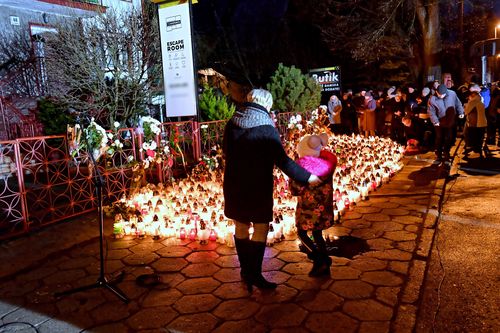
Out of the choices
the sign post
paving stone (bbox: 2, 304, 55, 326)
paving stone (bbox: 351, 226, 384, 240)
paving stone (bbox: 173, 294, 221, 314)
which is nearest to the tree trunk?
the sign post

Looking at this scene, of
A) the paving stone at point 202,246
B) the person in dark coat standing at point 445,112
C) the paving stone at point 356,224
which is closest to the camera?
the paving stone at point 202,246

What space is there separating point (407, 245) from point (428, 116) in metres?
7.85

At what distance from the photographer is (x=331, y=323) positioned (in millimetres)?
3486

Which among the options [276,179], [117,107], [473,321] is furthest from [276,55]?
[473,321]

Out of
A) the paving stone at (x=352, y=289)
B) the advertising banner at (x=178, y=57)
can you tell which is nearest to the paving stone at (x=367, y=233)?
the paving stone at (x=352, y=289)

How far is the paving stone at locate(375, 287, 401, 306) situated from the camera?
3.81 meters

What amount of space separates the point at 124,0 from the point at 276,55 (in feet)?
40.3

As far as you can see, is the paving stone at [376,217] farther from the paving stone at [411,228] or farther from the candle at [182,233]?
the candle at [182,233]

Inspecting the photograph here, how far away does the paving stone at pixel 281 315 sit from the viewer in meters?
3.51

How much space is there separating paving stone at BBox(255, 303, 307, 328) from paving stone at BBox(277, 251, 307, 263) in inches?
41.0

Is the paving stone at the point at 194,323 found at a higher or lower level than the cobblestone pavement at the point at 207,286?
lower

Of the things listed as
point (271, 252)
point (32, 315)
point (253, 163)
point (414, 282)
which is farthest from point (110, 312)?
point (414, 282)

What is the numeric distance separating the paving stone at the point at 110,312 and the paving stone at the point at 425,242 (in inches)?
129

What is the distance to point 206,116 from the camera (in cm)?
1230
